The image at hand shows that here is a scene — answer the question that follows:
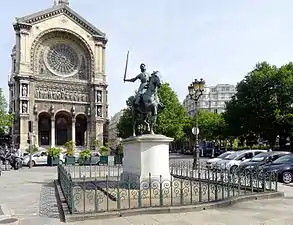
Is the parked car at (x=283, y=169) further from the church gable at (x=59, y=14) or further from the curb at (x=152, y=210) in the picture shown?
the church gable at (x=59, y=14)

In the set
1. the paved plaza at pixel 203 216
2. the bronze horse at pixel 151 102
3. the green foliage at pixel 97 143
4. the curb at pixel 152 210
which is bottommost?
the paved plaza at pixel 203 216

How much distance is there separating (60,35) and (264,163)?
5526cm

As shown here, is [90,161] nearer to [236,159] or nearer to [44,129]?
[236,159]

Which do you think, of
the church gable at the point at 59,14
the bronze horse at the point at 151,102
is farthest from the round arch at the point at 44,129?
the bronze horse at the point at 151,102

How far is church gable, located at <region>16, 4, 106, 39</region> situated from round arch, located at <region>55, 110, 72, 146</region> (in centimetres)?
1669

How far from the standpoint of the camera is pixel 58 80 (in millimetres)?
69875

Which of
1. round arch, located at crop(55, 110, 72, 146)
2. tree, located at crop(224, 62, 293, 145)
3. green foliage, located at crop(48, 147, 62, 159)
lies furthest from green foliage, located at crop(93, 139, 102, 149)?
tree, located at crop(224, 62, 293, 145)

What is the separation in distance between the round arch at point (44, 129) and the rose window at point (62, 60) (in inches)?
333

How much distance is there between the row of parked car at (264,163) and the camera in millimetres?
20902

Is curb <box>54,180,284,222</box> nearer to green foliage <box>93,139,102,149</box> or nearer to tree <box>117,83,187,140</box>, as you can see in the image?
tree <box>117,83,187,140</box>

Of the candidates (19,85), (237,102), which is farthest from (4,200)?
(19,85)

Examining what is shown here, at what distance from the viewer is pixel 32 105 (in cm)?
6738

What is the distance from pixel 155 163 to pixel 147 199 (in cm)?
248

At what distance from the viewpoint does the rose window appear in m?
70.1
